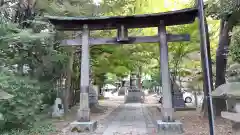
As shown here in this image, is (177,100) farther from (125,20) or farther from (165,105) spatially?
(125,20)

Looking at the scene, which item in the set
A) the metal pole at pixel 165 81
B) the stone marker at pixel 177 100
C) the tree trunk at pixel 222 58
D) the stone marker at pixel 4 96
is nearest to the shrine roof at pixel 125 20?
the metal pole at pixel 165 81

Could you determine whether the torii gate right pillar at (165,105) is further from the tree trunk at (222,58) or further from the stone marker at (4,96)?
the stone marker at (4,96)

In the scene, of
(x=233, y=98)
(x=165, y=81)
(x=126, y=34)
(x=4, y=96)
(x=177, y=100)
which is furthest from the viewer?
(x=177, y=100)

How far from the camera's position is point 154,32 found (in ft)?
51.5

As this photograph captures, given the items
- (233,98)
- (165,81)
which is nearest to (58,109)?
(165,81)

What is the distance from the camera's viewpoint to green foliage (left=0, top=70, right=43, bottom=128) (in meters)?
7.90

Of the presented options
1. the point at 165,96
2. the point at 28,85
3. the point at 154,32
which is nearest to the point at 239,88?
the point at 165,96

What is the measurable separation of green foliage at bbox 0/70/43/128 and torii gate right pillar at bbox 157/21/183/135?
4380 mm

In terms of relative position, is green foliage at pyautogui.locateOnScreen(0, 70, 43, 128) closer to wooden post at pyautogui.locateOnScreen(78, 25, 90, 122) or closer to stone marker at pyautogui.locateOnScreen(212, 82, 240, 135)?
wooden post at pyautogui.locateOnScreen(78, 25, 90, 122)

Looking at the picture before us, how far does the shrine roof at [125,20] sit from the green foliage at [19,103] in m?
2.54

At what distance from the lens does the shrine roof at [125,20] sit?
29.7 ft

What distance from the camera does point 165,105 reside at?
887cm

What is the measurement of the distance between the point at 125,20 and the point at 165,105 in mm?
3394

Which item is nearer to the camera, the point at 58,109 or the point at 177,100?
the point at 58,109
